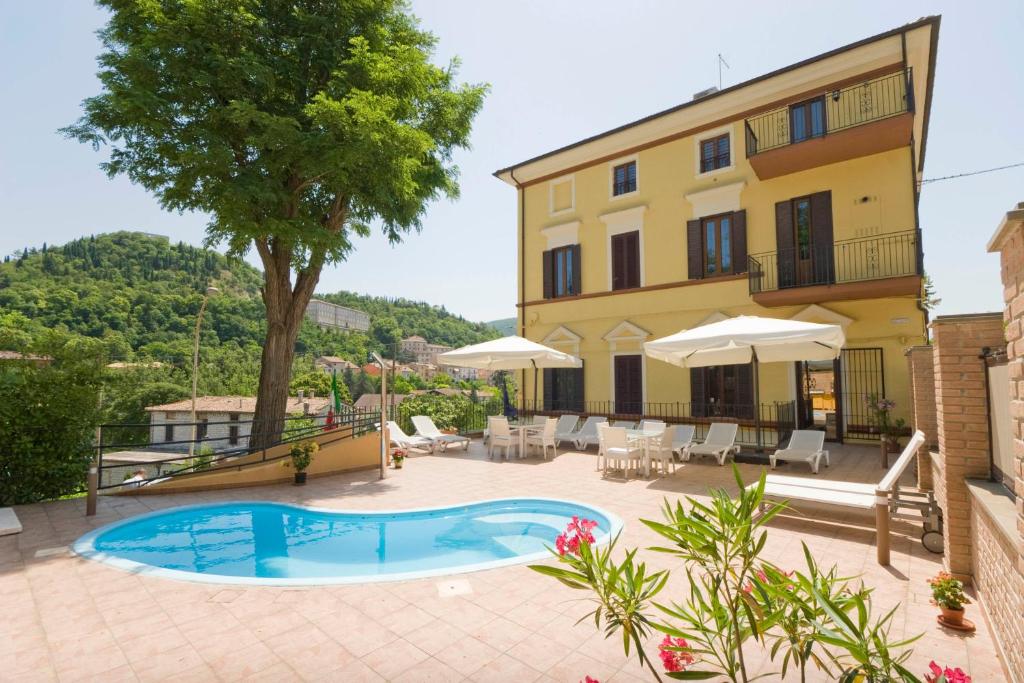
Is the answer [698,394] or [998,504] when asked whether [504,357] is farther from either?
[998,504]

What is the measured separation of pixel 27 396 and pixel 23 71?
7556 mm

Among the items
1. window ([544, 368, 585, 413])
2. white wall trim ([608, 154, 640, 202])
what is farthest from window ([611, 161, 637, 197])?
window ([544, 368, 585, 413])

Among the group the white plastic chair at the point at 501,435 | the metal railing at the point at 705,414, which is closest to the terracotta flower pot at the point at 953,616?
the metal railing at the point at 705,414

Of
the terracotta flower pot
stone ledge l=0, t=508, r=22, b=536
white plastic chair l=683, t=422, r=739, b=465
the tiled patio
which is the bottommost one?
the tiled patio

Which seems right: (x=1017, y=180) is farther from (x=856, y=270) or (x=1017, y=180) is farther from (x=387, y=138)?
(x=387, y=138)

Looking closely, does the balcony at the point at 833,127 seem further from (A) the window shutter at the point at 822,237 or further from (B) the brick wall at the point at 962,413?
(B) the brick wall at the point at 962,413

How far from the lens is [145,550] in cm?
575

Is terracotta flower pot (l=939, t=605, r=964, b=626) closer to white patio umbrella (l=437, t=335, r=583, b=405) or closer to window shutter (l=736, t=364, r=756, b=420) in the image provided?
white patio umbrella (l=437, t=335, r=583, b=405)

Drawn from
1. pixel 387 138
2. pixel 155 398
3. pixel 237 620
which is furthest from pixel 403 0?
pixel 155 398

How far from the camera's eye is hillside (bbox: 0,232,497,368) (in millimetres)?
36094

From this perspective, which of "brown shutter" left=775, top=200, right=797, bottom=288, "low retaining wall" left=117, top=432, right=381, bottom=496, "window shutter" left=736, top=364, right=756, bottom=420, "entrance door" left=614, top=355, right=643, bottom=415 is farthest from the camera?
"entrance door" left=614, top=355, right=643, bottom=415

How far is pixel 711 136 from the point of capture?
13.4m

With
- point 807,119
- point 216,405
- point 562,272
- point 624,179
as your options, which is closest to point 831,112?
point 807,119

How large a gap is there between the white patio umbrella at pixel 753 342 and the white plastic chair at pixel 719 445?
102 centimetres
